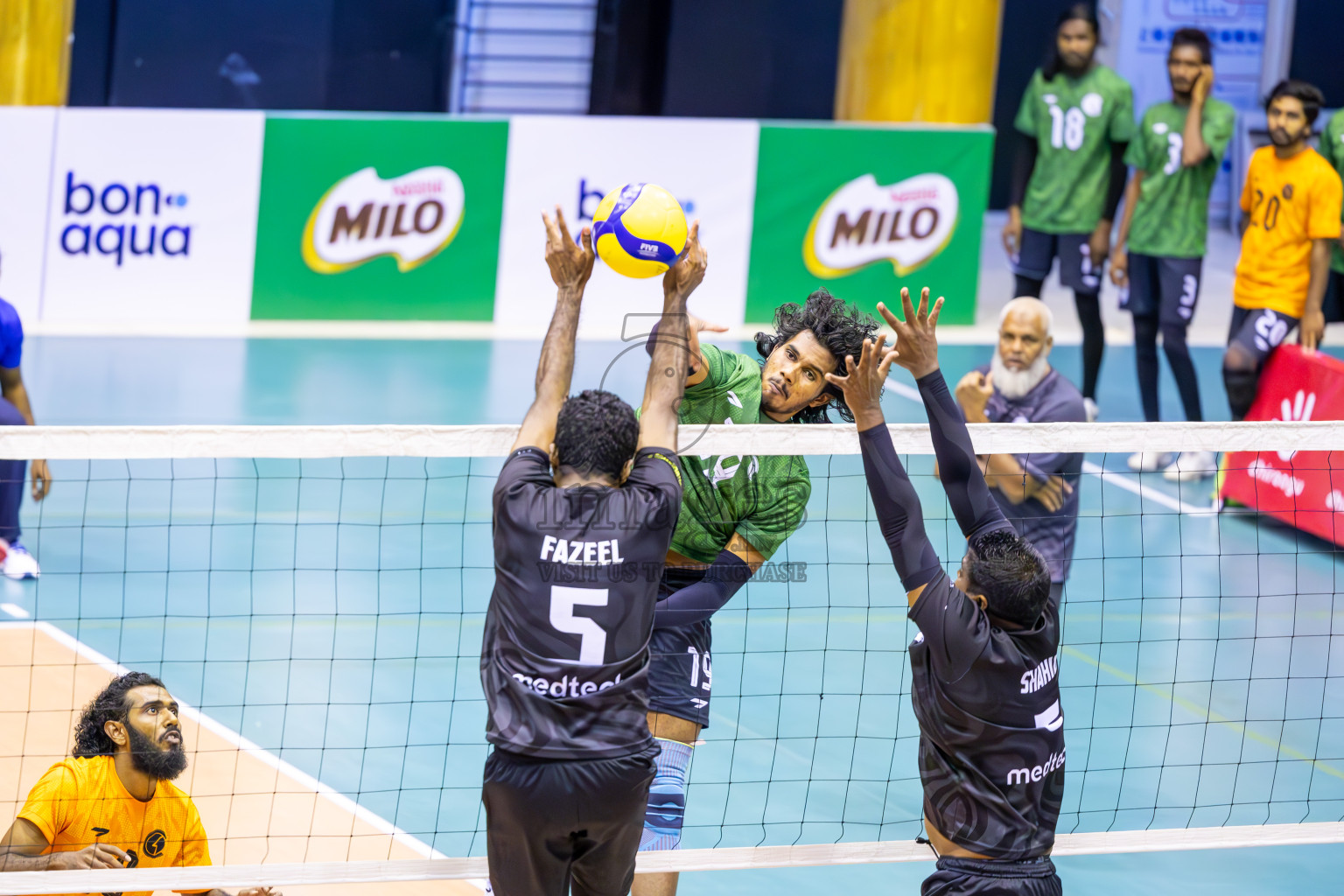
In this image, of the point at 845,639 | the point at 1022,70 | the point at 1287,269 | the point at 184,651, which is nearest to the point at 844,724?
the point at 845,639

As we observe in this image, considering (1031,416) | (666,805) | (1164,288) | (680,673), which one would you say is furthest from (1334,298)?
(666,805)

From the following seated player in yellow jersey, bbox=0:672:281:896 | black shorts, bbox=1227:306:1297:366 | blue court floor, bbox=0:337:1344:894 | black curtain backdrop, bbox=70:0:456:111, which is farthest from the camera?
black curtain backdrop, bbox=70:0:456:111

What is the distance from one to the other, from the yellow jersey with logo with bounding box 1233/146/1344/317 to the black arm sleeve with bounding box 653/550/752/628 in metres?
5.98

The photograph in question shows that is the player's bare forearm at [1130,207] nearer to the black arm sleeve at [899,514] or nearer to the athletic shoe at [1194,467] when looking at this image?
the athletic shoe at [1194,467]

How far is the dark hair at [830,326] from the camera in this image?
4.92m

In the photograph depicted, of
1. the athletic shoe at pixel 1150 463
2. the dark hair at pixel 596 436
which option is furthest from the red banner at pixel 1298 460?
the dark hair at pixel 596 436

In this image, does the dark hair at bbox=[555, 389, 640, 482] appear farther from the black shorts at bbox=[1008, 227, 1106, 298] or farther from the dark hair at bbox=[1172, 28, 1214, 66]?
the black shorts at bbox=[1008, 227, 1106, 298]

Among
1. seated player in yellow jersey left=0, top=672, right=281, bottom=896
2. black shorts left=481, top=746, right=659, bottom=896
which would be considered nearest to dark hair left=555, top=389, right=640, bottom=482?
black shorts left=481, top=746, right=659, bottom=896

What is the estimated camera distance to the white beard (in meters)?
6.87

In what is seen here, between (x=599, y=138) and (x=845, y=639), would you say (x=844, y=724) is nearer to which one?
(x=845, y=639)

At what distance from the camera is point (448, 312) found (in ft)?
44.0

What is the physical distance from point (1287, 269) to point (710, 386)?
6.09m

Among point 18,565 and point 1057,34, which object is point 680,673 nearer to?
point 18,565

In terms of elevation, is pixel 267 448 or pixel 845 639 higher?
pixel 267 448
